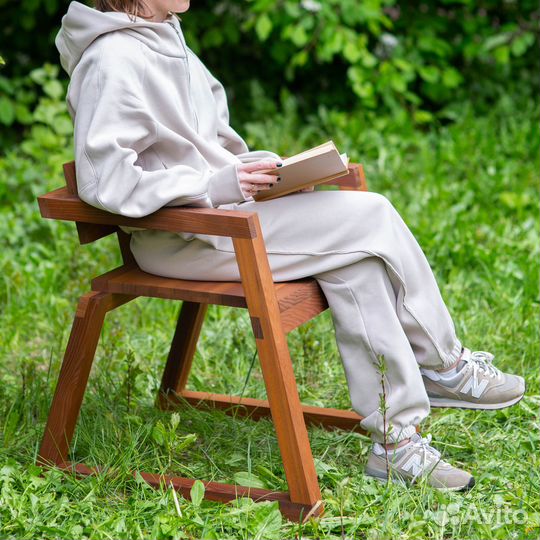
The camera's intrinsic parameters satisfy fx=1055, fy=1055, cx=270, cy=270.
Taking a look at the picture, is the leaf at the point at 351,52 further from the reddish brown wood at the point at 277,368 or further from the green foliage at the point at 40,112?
the reddish brown wood at the point at 277,368

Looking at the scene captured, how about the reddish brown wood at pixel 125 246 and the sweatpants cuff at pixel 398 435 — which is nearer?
the sweatpants cuff at pixel 398 435

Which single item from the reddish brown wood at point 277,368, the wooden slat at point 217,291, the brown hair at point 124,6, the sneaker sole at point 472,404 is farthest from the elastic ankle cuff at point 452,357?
the brown hair at point 124,6

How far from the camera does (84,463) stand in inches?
106

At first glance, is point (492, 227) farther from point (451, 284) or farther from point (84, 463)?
point (84, 463)

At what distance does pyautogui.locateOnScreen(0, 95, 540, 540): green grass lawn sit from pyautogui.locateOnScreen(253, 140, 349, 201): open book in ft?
2.15

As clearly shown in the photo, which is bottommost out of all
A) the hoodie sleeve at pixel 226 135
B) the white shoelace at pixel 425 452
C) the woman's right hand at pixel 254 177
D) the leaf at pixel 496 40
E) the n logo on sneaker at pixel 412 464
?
the n logo on sneaker at pixel 412 464

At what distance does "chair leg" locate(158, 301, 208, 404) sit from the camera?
121 inches

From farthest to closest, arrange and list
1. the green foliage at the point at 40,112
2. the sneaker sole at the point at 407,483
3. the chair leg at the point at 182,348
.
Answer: the green foliage at the point at 40,112 → the chair leg at the point at 182,348 → the sneaker sole at the point at 407,483

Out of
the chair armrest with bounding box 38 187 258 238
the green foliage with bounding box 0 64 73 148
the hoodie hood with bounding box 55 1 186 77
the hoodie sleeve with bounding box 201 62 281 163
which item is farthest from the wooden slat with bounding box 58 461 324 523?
the green foliage with bounding box 0 64 73 148

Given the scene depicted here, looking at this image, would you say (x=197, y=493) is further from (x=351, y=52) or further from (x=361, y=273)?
(x=351, y=52)

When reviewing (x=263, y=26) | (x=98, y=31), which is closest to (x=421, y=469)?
(x=98, y=31)

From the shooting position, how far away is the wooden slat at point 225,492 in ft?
7.93

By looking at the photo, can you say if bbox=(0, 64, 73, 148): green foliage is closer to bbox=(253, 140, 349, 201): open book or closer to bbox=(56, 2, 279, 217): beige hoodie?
bbox=(56, 2, 279, 217): beige hoodie

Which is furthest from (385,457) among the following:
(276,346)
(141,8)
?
(141,8)
